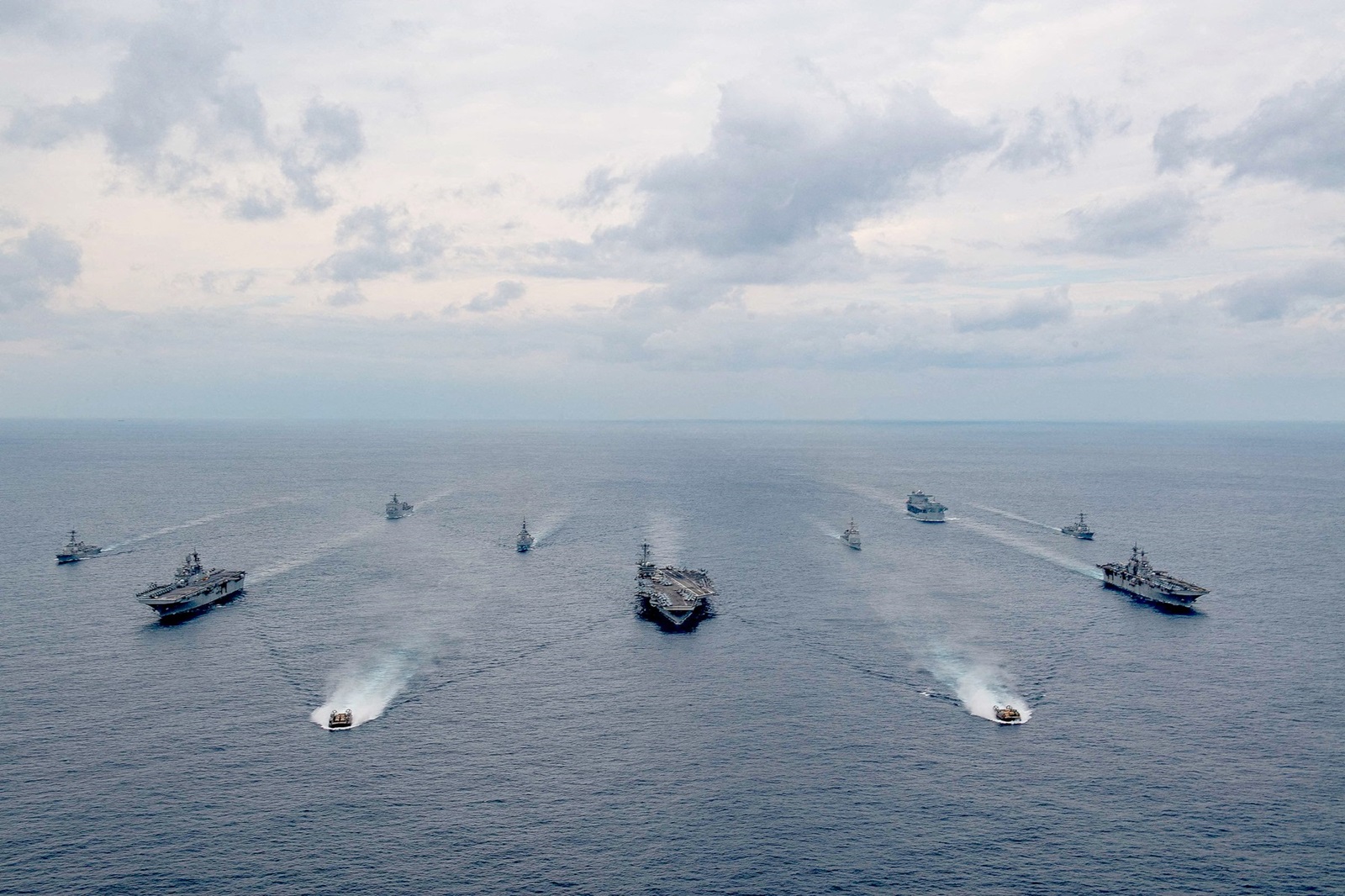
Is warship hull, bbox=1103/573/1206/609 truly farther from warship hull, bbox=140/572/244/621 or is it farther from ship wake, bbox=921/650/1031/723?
warship hull, bbox=140/572/244/621

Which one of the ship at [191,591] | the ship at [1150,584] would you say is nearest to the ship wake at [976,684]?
the ship at [1150,584]

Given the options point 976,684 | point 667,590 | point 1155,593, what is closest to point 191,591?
point 667,590

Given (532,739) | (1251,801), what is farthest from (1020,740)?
(532,739)

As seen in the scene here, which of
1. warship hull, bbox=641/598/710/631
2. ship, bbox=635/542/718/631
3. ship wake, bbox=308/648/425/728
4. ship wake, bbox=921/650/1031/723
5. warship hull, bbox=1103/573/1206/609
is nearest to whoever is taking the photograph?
ship wake, bbox=308/648/425/728

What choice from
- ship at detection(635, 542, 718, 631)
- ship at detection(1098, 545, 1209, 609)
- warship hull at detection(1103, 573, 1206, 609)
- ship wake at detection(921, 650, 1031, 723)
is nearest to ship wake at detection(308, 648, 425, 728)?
ship at detection(635, 542, 718, 631)

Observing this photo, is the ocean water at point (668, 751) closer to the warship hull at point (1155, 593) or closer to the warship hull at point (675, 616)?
the warship hull at point (675, 616)

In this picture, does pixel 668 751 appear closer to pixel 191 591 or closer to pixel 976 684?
pixel 976 684
